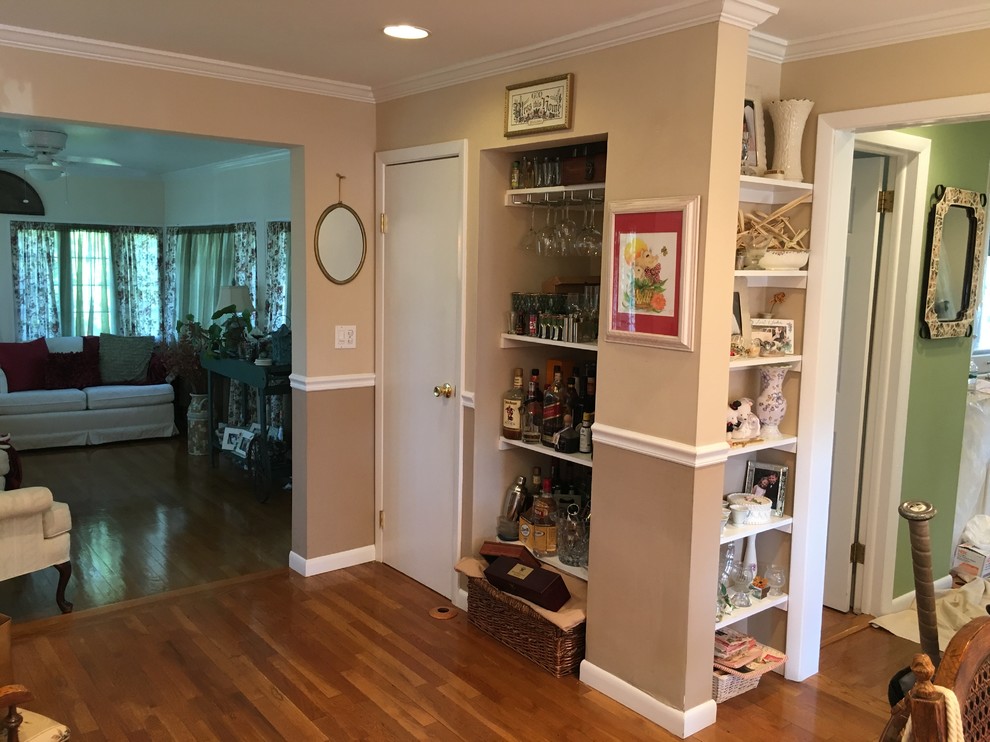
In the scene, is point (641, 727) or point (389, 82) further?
point (389, 82)

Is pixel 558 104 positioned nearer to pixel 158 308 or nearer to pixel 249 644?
pixel 249 644

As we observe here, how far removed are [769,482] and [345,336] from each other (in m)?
2.05

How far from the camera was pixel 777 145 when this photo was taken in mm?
2906

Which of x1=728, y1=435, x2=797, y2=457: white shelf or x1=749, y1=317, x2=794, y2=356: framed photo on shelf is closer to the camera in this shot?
x1=728, y1=435, x2=797, y2=457: white shelf

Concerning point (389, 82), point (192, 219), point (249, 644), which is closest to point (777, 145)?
point (389, 82)

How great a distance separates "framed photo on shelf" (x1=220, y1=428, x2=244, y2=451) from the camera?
5902 millimetres

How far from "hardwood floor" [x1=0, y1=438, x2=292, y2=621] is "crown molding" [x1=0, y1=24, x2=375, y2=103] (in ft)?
A: 7.53

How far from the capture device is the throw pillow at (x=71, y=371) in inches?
270

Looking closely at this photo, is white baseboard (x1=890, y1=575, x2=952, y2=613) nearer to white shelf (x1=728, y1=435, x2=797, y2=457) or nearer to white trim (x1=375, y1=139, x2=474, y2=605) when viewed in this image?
white shelf (x1=728, y1=435, x2=797, y2=457)

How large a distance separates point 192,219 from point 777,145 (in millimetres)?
6151

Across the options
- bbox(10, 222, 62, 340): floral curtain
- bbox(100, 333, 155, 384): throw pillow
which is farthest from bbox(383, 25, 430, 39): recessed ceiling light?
bbox(10, 222, 62, 340): floral curtain

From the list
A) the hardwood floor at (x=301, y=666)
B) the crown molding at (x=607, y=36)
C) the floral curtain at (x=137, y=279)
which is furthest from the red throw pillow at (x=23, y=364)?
the crown molding at (x=607, y=36)

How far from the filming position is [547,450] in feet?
10.9

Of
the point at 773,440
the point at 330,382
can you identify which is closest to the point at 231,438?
the point at 330,382
